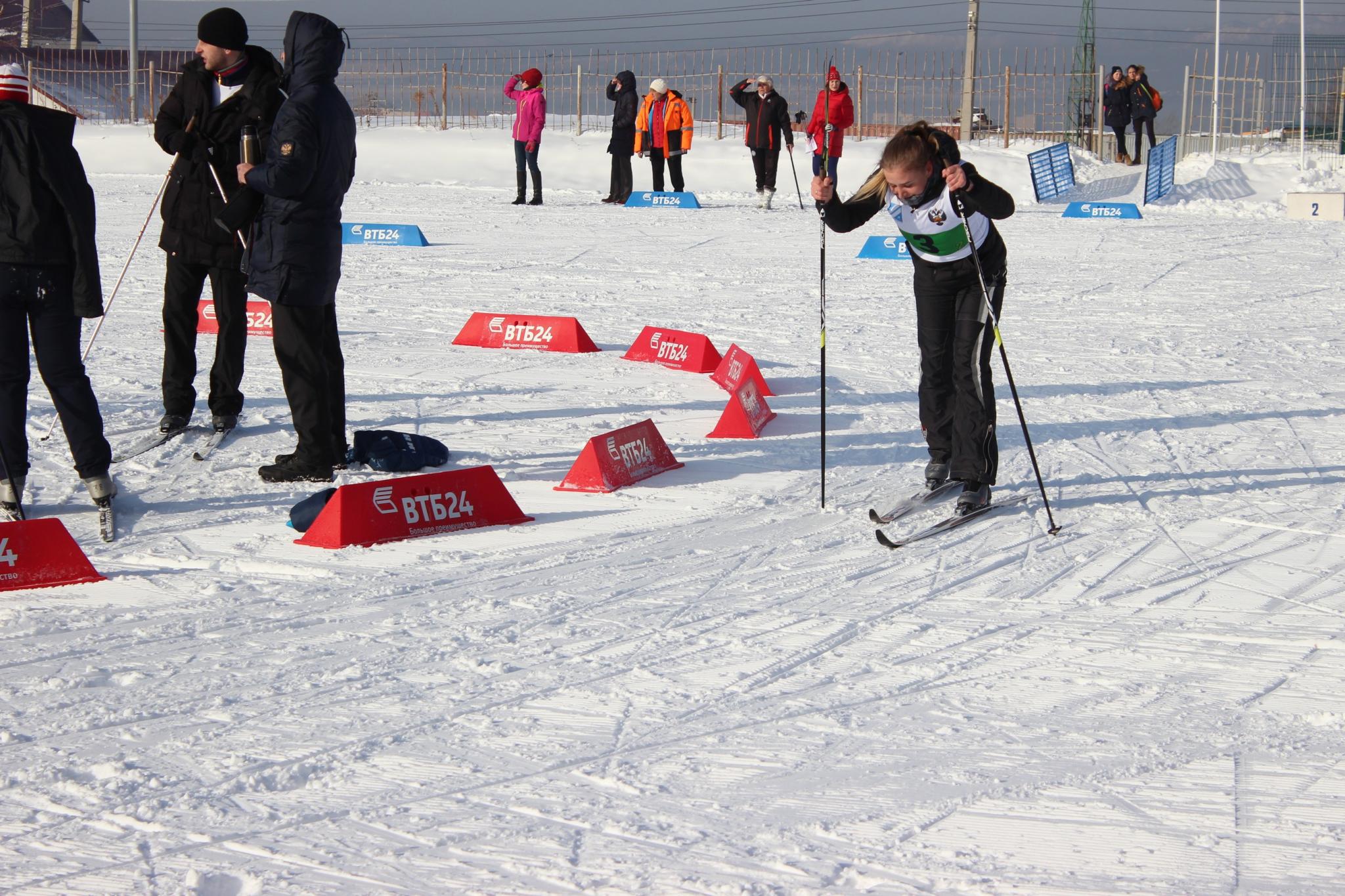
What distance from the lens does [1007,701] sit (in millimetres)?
3479

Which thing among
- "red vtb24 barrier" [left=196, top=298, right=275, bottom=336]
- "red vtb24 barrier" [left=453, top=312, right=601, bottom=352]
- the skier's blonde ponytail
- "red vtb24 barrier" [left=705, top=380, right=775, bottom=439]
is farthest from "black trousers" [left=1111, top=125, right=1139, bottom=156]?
the skier's blonde ponytail

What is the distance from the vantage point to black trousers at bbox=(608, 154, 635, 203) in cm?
1925

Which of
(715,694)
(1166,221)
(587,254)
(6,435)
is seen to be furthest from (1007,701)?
(1166,221)

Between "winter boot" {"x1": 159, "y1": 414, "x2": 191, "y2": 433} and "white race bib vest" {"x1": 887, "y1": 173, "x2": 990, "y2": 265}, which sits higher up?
"white race bib vest" {"x1": 887, "y1": 173, "x2": 990, "y2": 265}

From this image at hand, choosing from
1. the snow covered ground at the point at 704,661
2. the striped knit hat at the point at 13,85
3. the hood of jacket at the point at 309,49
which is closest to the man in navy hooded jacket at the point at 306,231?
the hood of jacket at the point at 309,49

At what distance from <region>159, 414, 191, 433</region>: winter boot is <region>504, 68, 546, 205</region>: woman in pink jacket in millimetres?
12133

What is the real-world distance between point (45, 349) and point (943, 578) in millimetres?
3357

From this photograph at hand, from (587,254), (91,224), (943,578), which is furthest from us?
(587,254)

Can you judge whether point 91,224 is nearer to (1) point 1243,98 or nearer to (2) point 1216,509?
(2) point 1216,509

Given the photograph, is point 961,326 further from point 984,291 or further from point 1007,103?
point 1007,103

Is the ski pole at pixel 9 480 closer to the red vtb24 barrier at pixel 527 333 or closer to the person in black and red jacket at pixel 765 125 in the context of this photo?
the red vtb24 barrier at pixel 527 333

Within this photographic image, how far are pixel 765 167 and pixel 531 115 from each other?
3.36 meters

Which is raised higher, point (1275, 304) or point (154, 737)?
point (1275, 304)

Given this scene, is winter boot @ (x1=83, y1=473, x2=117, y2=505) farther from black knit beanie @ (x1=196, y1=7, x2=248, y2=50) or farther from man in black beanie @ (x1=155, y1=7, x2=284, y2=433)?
black knit beanie @ (x1=196, y1=7, x2=248, y2=50)
